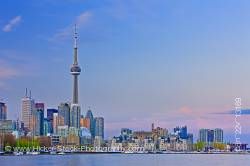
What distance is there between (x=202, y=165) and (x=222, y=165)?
12.8 feet

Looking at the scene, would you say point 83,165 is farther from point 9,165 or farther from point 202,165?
point 202,165

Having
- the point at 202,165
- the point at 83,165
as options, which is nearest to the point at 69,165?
the point at 83,165

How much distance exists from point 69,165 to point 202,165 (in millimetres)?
26320

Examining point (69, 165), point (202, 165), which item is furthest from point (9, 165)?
point (202, 165)

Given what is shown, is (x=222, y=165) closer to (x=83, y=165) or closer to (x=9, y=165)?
(x=83, y=165)

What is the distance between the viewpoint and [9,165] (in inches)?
4614

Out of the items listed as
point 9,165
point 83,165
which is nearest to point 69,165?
point 83,165

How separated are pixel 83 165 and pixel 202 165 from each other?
23.5 meters

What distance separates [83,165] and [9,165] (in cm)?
1428

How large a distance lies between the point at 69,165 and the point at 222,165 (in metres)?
30.2

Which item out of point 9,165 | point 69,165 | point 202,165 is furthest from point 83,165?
point 202,165

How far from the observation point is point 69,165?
402 ft

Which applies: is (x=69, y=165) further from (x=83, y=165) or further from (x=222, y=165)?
(x=222, y=165)

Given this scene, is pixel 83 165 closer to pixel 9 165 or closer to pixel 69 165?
pixel 69 165
